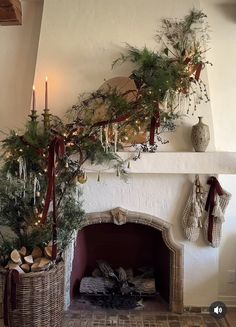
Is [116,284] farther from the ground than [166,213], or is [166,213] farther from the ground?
[166,213]

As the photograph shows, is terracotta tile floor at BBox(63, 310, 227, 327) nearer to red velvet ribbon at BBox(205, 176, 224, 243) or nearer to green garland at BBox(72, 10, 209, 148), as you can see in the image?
red velvet ribbon at BBox(205, 176, 224, 243)

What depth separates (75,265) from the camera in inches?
130

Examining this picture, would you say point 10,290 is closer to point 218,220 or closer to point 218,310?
point 218,310

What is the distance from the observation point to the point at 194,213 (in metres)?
3.00

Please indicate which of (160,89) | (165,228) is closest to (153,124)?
(160,89)

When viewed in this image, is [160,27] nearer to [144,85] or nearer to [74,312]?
[144,85]

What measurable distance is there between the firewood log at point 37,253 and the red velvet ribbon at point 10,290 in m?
0.25

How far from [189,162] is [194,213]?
1.38 feet

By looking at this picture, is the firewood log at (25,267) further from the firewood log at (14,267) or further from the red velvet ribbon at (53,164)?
the red velvet ribbon at (53,164)

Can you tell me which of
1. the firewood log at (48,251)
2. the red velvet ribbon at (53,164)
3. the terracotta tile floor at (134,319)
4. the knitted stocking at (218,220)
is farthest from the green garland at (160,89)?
the terracotta tile floor at (134,319)

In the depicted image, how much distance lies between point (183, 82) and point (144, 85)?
0.29 meters

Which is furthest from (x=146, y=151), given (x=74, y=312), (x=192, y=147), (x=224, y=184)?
(x=74, y=312)

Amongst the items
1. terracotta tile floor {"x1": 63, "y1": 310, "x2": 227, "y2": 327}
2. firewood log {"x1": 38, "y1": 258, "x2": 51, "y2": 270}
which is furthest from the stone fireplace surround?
firewood log {"x1": 38, "y1": 258, "x2": 51, "y2": 270}

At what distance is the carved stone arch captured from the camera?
307 centimetres
